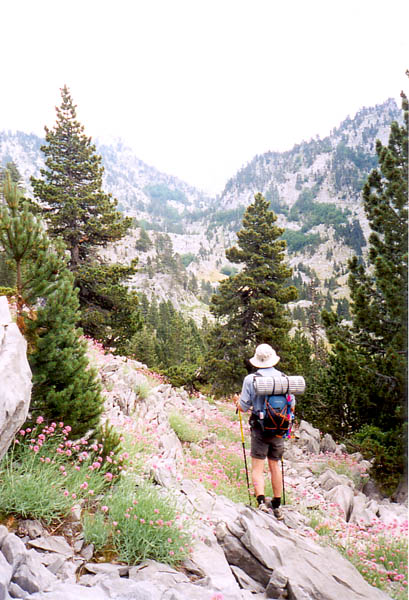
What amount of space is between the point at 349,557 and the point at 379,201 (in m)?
7.84

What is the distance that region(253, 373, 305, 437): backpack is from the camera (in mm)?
4789

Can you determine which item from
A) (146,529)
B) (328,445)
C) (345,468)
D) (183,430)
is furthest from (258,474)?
(328,445)

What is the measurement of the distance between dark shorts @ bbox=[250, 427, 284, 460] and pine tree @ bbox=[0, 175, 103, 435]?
2.55 metres

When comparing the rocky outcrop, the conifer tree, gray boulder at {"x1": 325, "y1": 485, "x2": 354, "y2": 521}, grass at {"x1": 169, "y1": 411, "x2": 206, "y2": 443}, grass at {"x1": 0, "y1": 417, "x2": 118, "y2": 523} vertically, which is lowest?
gray boulder at {"x1": 325, "y1": 485, "x2": 354, "y2": 521}

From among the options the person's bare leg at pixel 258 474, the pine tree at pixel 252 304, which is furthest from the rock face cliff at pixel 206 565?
the pine tree at pixel 252 304

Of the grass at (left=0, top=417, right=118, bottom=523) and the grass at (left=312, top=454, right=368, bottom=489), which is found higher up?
the grass at (left=0, top=417, right=118, bottom=523)

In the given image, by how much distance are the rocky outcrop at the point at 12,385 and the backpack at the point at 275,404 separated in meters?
2.94

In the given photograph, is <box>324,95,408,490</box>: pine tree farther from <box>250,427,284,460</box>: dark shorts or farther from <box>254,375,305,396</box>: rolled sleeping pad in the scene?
<box>254,375,305,396</box>: rolled sleeping pad

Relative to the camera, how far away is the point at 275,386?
15.7 ft

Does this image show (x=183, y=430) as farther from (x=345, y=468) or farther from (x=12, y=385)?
(x=12, y=385)

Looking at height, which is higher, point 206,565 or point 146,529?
point 146,529

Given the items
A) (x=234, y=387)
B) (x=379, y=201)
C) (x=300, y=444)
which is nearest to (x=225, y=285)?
(x=234, y=387)

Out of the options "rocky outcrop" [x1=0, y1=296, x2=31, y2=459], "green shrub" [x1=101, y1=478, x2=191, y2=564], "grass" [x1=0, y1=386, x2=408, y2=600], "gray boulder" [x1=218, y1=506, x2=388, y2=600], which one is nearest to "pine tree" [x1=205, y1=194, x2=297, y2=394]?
"grass" [x1=0, y1=386, x2=408, y2=600]

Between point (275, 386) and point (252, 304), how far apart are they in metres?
14.2
